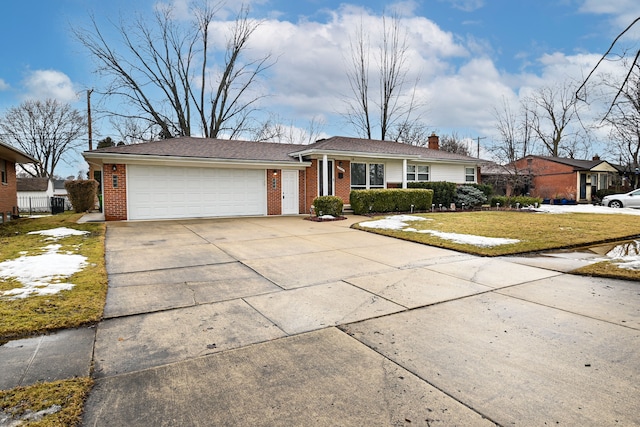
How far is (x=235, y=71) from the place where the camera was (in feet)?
97.0

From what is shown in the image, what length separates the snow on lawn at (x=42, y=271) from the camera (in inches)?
183

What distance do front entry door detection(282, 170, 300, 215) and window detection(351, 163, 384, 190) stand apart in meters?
3.08

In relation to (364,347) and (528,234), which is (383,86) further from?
(364,347)

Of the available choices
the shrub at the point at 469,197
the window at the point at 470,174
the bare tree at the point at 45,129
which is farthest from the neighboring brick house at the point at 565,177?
the bare tree at the point at 45,129

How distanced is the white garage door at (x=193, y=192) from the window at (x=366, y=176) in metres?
4.75

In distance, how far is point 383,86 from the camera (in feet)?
97.8

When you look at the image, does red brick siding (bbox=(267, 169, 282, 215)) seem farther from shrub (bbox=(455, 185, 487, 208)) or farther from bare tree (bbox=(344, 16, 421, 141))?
bare tree (bbox=(344, 16, 421, 141))

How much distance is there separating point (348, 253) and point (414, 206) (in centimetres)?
1074

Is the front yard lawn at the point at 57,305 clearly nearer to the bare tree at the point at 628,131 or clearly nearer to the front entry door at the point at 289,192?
the front entry door at the point at 289,192

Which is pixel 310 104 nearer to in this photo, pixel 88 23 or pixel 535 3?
pixel 88 23

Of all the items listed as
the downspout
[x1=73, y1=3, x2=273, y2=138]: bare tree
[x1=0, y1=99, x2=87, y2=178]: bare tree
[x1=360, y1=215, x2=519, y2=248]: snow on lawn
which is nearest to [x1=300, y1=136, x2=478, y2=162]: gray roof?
the downspout

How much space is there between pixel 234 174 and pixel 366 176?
267 inches

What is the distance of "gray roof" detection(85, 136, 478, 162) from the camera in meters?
14.0

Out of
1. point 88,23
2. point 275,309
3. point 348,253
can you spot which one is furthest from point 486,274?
point 88,23
